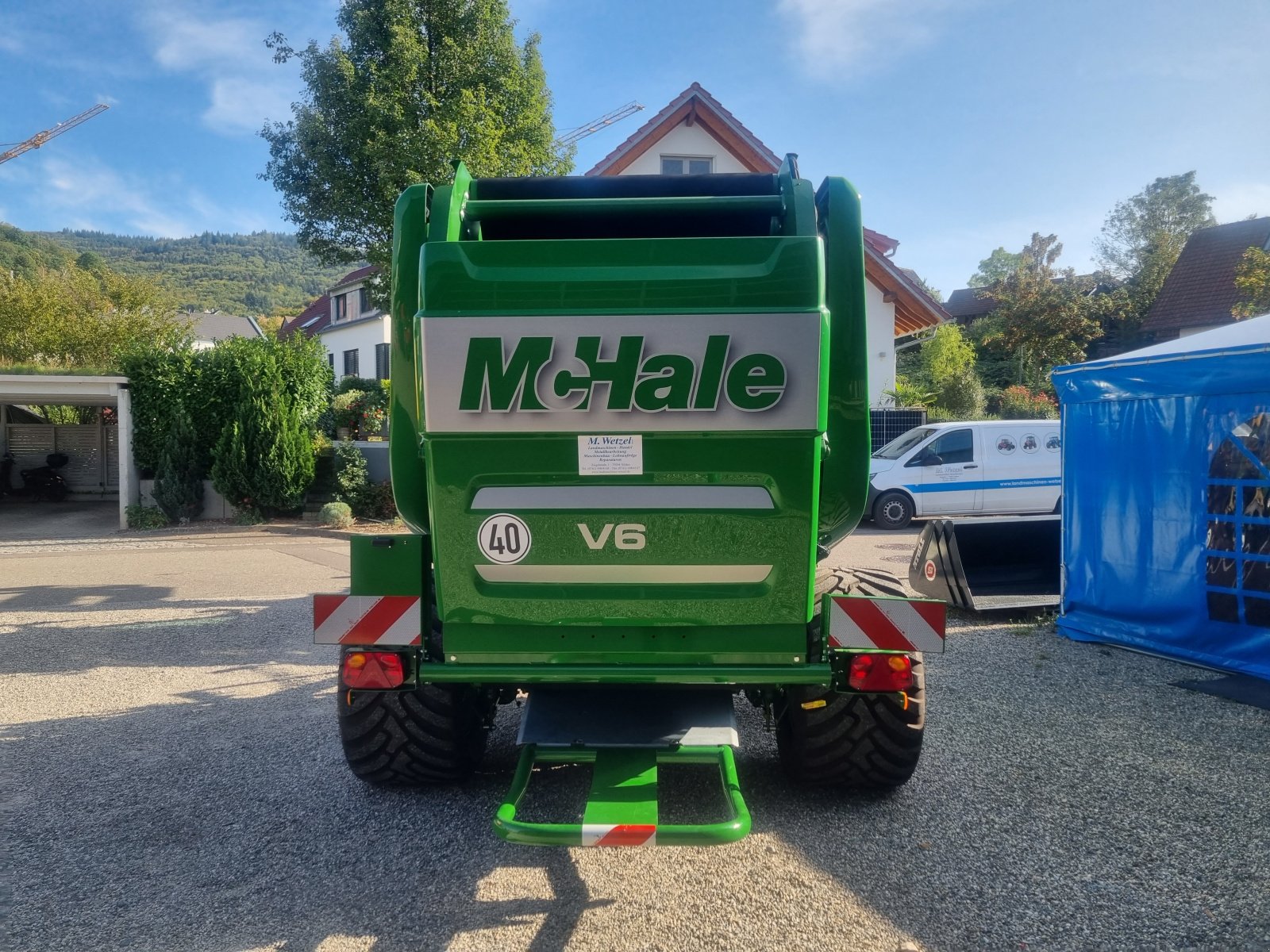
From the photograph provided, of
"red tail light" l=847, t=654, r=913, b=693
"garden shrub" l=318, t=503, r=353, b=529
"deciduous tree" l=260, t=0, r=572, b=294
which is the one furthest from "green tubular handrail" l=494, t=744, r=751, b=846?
"garden shrub" l=318, t=503, r=353, b=529

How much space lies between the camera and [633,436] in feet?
9.98

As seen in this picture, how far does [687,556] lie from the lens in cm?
313

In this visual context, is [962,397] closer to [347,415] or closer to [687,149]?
[687,149]

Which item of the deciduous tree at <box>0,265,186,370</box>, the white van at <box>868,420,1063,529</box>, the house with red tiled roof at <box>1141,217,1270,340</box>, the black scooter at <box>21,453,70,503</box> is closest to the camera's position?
the white van at <box>868,420,1063,529</box>

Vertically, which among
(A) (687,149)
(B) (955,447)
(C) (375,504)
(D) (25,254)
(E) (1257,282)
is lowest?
(C) (375,504)

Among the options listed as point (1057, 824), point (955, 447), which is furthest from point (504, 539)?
point (955, 447)

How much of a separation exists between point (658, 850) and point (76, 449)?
84.1 ft

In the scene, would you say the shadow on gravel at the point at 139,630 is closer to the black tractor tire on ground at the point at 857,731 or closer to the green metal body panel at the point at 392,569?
the green metal body panel at the point at 392,569

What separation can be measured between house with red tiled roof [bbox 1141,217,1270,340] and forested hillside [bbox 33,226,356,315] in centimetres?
8657

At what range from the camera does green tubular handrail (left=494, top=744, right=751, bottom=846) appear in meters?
2.83

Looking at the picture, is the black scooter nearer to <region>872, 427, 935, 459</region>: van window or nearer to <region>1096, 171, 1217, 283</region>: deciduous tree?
<region>872, 427, 935, 459</region>: van window

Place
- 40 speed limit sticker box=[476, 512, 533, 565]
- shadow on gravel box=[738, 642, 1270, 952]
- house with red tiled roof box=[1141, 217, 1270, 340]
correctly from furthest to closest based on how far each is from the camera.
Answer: house with red tiled roof box=[1141, 217, 1270, 340] → 40 speed limit sticker box=[476, 512, 533, 565] → shadow on gravel box=[738, 642, 1270, 952]

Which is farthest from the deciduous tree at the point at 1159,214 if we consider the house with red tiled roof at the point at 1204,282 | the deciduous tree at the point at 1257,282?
the deciduous tree at the point at 1257,282

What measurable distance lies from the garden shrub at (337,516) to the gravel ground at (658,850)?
9.30m
